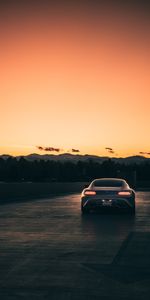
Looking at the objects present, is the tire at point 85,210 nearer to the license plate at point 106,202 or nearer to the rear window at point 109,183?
the license plate at point 106,202

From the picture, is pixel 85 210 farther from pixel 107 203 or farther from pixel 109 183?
pixel 109 183

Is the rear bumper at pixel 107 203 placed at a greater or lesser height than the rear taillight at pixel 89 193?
lesser

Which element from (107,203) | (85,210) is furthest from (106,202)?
(85,210)

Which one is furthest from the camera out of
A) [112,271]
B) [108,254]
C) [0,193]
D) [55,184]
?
[55,184]

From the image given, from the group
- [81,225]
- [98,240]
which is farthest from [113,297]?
[81,225]

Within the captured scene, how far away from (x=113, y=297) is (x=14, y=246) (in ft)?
16.4

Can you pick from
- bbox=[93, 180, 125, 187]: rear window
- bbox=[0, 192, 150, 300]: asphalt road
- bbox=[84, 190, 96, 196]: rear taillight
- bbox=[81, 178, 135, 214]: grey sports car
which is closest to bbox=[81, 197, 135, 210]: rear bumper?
bbox=[81, 178, 135, 214]: grey sports car

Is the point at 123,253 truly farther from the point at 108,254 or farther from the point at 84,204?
the point at 84,204

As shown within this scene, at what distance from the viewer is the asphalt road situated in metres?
7.05

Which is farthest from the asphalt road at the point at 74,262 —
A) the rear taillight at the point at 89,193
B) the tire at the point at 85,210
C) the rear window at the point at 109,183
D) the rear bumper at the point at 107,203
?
the rear window at the point at 109,183

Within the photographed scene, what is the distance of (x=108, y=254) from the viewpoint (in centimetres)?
1030

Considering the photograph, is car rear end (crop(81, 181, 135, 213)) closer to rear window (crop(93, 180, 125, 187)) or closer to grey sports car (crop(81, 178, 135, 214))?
grey sports car (crop(81, 178, 135, 214))

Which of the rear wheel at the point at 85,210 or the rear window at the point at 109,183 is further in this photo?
the rear window at the point at 109,183

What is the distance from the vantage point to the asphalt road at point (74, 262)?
7052mm
